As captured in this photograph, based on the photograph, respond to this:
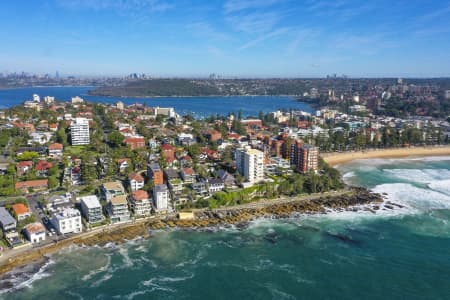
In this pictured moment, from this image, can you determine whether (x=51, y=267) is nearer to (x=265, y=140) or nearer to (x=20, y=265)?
(x=20, y=265)

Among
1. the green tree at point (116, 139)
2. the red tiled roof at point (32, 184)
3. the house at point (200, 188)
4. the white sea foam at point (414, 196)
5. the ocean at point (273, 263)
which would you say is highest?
the green tree at point (116, 139)

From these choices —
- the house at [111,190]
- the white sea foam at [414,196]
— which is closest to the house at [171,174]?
the house at [111,190]

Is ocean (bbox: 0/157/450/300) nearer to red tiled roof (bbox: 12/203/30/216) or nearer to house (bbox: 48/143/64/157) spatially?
red tiled roof (bbox: 12/203/30/216)

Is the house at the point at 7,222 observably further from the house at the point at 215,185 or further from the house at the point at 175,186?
the house at the point at 215,185

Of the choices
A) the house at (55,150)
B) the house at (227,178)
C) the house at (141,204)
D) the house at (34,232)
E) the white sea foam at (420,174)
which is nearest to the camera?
the house at (34,232)

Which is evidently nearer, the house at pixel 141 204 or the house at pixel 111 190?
the house at pixel 141 204

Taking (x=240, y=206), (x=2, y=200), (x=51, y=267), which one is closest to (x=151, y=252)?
(x=51, y=267)
